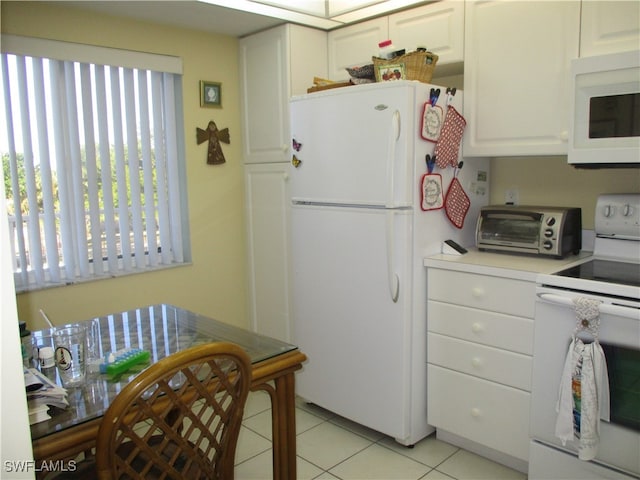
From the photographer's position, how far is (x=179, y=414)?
136cm

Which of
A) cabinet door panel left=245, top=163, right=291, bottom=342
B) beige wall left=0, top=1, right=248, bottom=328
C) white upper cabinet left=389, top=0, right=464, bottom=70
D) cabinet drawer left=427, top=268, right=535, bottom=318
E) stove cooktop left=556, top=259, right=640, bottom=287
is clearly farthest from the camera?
cabinet door panel left=245, top=163, right=291, bottom=342

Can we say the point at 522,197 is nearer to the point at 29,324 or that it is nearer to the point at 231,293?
the point at 231,293

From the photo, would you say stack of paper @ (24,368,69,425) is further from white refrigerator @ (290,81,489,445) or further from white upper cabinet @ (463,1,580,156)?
white upper cabinet @ (463,1,580,156)

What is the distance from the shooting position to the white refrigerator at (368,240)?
2.38 metres

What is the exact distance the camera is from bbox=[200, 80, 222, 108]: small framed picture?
10.6 feet

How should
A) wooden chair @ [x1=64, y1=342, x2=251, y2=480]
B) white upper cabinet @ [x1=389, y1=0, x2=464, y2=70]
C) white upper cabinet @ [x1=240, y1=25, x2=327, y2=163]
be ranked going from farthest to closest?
white upper cabinet @ [x1=240, y1=25, x2=327, y2=163] < white upper cabinet @ [x1=389, y1=0, x2=464, y2=70] < wooden chair @ [x1=64, y1=342, x2=251, y2=480]

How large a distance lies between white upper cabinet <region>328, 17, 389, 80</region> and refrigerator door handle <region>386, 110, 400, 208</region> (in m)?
0.75

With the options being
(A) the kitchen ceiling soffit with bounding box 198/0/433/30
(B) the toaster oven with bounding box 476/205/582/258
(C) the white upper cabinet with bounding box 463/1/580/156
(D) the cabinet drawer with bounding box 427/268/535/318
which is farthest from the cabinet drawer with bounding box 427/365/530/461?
(A) the kitchen ceiling soffit with bounding box 198/0/433/30

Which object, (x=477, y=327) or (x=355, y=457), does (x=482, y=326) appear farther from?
(x=355, y=457)

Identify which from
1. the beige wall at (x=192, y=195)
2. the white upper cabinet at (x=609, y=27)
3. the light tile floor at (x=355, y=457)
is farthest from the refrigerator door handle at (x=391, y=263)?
the beige wall at (x=192, y=195)

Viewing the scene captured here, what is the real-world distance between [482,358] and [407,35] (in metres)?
1.66

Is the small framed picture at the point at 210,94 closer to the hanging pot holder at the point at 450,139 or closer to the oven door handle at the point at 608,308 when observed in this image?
the hanging pot holder at the point at 450,139

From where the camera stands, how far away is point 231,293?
3502 mm

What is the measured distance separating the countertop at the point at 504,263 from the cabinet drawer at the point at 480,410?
1.61 ft
